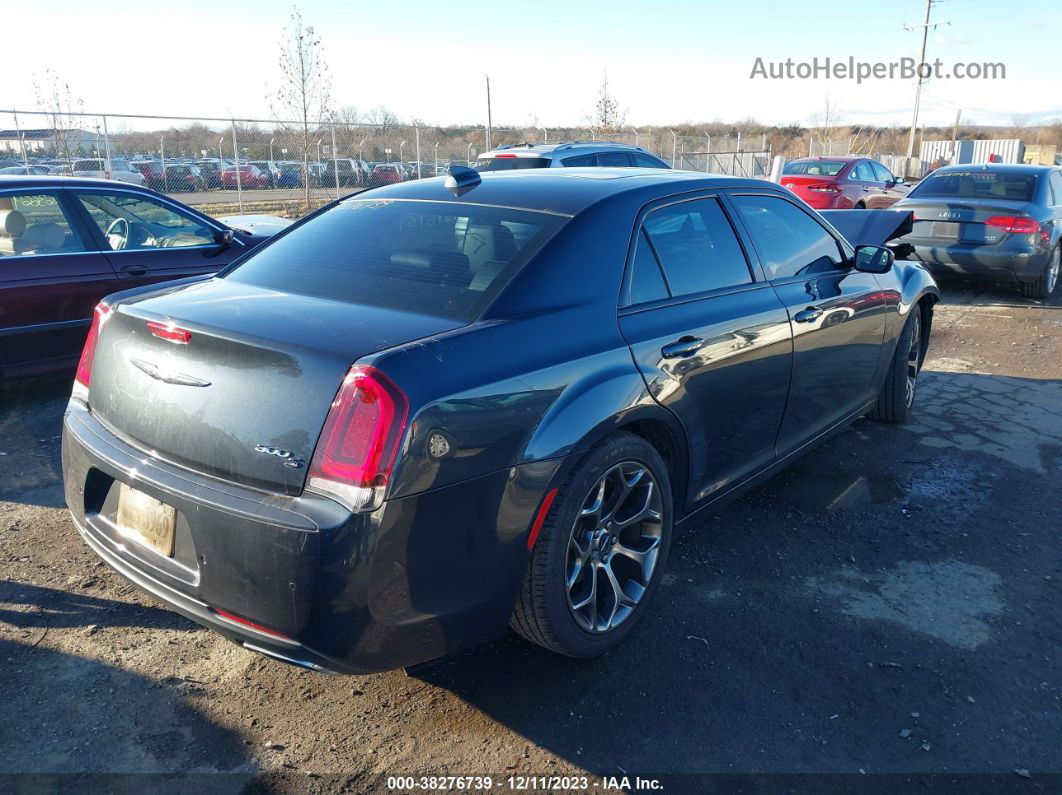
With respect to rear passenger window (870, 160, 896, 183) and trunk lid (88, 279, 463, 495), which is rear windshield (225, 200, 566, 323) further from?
rear passenger window (870, 160, 896, 183)

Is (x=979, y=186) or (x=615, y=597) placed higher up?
(x=979, y=186)

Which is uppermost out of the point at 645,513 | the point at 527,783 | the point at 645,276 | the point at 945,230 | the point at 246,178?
the point at 246,178

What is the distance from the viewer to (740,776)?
2420 mm

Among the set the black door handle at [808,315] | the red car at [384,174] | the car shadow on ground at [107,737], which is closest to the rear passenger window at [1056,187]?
the black door handle at [808,315]

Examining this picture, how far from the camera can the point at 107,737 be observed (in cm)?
251

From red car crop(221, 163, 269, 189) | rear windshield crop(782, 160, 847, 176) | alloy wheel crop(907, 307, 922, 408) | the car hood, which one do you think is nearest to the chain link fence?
red car crop(221, 163, 269, 189)

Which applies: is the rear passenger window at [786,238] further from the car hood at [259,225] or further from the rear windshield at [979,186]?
the rear windshield at [979,186]

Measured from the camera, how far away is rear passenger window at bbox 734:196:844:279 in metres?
3.84

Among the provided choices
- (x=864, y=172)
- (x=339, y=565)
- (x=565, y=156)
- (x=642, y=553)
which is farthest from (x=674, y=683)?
(x=864, y=172)

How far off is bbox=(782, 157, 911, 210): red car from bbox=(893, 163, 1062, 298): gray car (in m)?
4.79

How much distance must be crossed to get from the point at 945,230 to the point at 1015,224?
0.69m

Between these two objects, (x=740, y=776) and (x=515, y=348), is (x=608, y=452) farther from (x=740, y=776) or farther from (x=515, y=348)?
(x=740, y=776)

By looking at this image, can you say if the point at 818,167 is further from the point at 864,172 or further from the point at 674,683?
the point at 674,683

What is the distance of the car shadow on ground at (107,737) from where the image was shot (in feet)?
7.68
